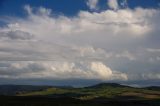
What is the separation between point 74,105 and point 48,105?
15.5 meters

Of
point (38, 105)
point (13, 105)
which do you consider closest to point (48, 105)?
point (38, 105)

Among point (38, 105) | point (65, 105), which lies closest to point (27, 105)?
point (38, 105)

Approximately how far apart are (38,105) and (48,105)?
5607 millimetres

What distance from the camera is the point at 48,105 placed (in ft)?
612

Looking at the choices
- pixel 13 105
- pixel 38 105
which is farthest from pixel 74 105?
pixel 13 105

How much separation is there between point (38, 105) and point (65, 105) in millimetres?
15521

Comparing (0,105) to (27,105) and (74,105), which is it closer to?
(27,105)

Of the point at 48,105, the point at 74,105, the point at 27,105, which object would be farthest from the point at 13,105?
the point at 74,105

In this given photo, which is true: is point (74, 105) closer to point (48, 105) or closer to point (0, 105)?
point (48, 105)

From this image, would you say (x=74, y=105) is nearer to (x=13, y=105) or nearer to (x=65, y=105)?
(x=65, y=105)

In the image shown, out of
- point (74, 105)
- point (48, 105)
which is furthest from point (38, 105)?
point (74, 105)

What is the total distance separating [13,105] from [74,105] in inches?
1365

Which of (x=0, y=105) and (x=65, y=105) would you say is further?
(x=65, y=105)

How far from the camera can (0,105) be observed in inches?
6973
